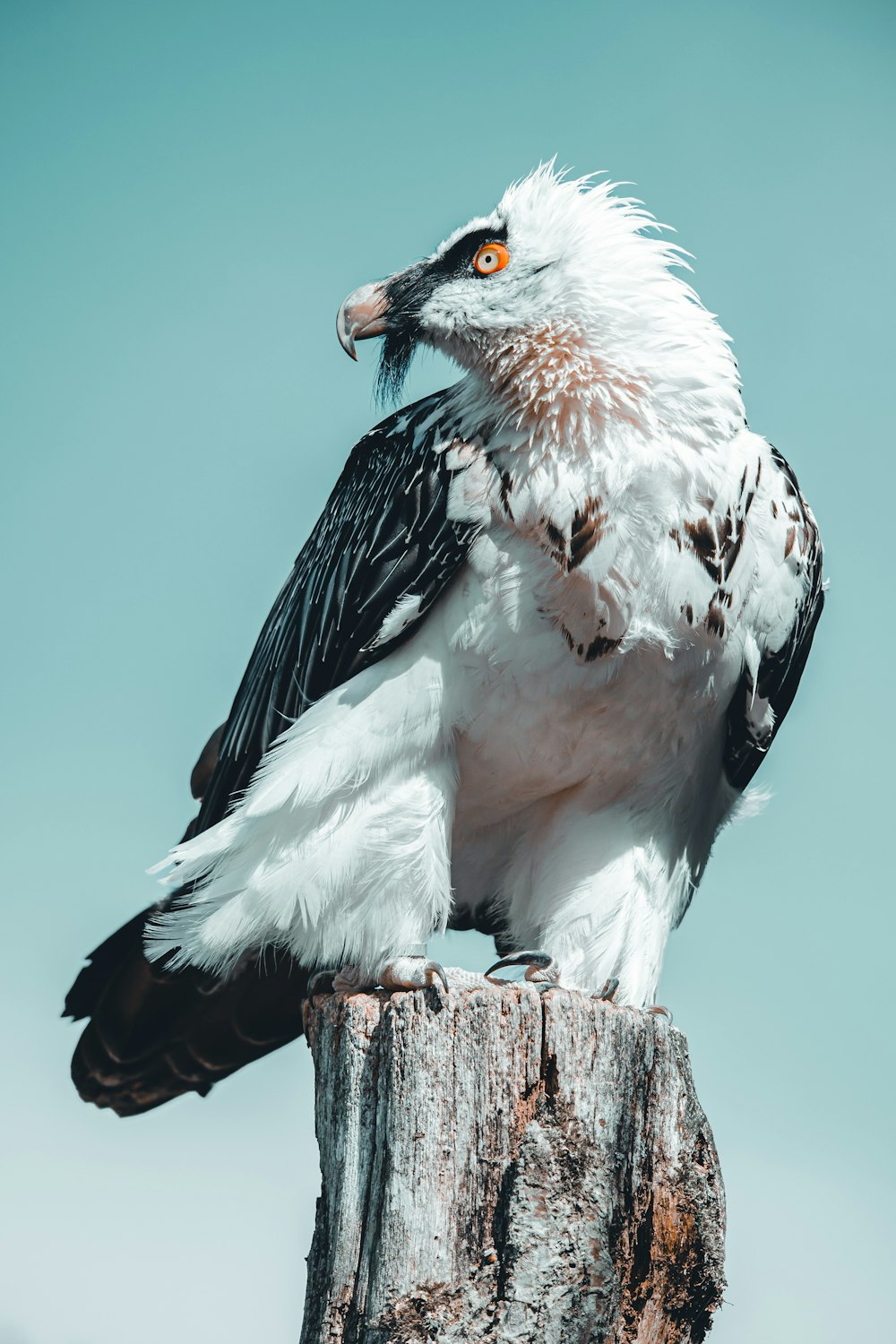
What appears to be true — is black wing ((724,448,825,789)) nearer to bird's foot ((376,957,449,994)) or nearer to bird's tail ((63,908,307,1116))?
bird's foot ((376,957,449,994))

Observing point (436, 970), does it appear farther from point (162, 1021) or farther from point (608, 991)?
point (162, 1021)

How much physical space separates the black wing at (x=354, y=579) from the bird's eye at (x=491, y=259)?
1.48 ft

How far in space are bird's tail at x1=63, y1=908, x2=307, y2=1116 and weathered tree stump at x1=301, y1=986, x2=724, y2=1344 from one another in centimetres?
176

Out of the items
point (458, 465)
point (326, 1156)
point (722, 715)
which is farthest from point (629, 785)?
point (326, 1156)

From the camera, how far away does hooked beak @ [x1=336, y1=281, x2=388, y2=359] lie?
451cm

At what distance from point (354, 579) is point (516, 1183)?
2.03 metres

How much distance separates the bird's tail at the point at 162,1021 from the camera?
5.08 metres

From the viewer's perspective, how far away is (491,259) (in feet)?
14.5

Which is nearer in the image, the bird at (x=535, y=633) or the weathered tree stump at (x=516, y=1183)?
the weathered tree stump at (x=516, y=1183)

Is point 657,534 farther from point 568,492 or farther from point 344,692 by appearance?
Result: point 344,692

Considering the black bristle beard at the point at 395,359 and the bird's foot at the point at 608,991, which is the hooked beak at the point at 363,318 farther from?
the bird's foot at the point at 608,991

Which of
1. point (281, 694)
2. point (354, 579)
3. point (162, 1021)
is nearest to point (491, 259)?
point (354, 579)

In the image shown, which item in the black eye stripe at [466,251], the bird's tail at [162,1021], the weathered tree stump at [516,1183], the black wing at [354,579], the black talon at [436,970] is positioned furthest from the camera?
the bird's tail at [162,1021]

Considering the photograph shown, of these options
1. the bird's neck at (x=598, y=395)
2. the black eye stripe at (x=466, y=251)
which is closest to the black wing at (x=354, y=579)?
the bird's neck at (x=598, y=395)
